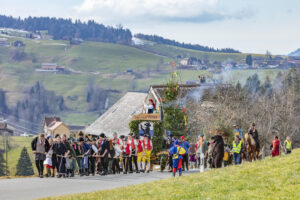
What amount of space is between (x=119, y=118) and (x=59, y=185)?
57.1 metres

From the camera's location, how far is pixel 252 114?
69188 millimetres

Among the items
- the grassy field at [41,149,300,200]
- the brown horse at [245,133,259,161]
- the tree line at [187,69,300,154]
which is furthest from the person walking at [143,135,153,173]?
the tree line at [187,69,300,154]

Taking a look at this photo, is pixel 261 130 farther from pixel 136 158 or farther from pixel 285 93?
pixel 136 158

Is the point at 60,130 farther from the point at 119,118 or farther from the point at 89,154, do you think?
the point at 89,154

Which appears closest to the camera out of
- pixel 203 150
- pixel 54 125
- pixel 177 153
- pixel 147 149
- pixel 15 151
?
pixel 177 153

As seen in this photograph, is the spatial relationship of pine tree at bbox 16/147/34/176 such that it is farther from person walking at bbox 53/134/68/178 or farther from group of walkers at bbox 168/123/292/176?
person walking at bbox 53/134/68/178

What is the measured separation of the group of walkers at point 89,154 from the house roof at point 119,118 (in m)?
46.2

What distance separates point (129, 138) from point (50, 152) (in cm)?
466

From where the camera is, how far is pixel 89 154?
27734 millimetres

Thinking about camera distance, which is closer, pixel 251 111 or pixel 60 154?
pixel 60 154

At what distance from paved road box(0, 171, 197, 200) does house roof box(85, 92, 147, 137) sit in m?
49.7

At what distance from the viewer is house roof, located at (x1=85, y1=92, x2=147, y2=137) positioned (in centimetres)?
7800

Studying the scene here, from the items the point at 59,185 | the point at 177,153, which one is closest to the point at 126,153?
the point at 177,153

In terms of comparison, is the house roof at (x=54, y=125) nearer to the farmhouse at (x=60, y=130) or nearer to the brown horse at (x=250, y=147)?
the farmhouse at (x=60, y=130)
